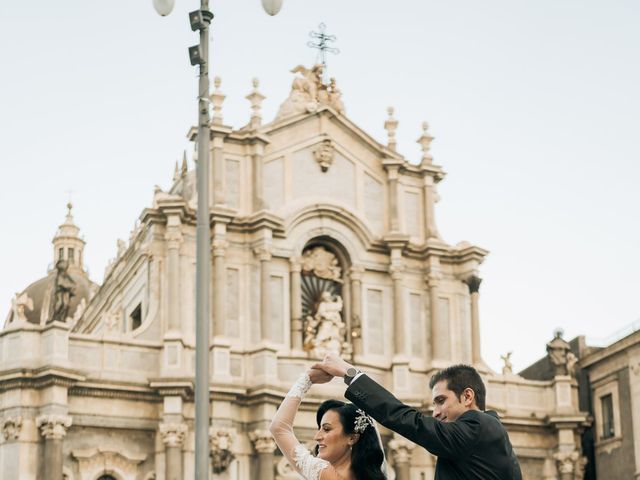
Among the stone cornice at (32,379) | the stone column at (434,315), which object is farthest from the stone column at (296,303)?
the stone cornice at (32,379)

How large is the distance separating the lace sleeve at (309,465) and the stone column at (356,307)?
101 feet

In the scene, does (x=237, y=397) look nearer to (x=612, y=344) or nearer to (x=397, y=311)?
(x=397, y=311)

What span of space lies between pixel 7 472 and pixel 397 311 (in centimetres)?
1193

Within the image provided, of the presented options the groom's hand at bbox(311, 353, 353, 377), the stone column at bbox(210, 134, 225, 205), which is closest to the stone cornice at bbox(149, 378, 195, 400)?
the stone column at bbox(210, 134, 225, 205)

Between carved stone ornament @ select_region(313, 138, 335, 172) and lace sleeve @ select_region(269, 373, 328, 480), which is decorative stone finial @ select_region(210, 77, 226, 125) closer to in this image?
carved stone ornament @ select_region(313, 138, 335, 172)

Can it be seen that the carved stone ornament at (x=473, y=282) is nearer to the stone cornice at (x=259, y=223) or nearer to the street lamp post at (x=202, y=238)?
the stone cornice at (x=259, y=223)

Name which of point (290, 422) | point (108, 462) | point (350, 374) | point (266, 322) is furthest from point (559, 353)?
point (350, 374)

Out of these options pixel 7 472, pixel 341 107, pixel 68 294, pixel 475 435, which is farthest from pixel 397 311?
pixel 475 435

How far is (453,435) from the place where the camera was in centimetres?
675

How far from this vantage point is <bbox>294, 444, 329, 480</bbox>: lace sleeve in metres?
7.44

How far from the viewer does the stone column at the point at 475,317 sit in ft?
132

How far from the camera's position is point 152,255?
3722cm

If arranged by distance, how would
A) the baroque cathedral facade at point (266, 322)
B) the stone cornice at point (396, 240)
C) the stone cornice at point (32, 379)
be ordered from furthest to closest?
the stone cornice at point (396, 240) < the baroque cathedral facade at point (266, 322) < the stone cornice at point (32, 379)

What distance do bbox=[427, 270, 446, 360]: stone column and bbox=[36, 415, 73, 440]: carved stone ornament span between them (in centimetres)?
1115
